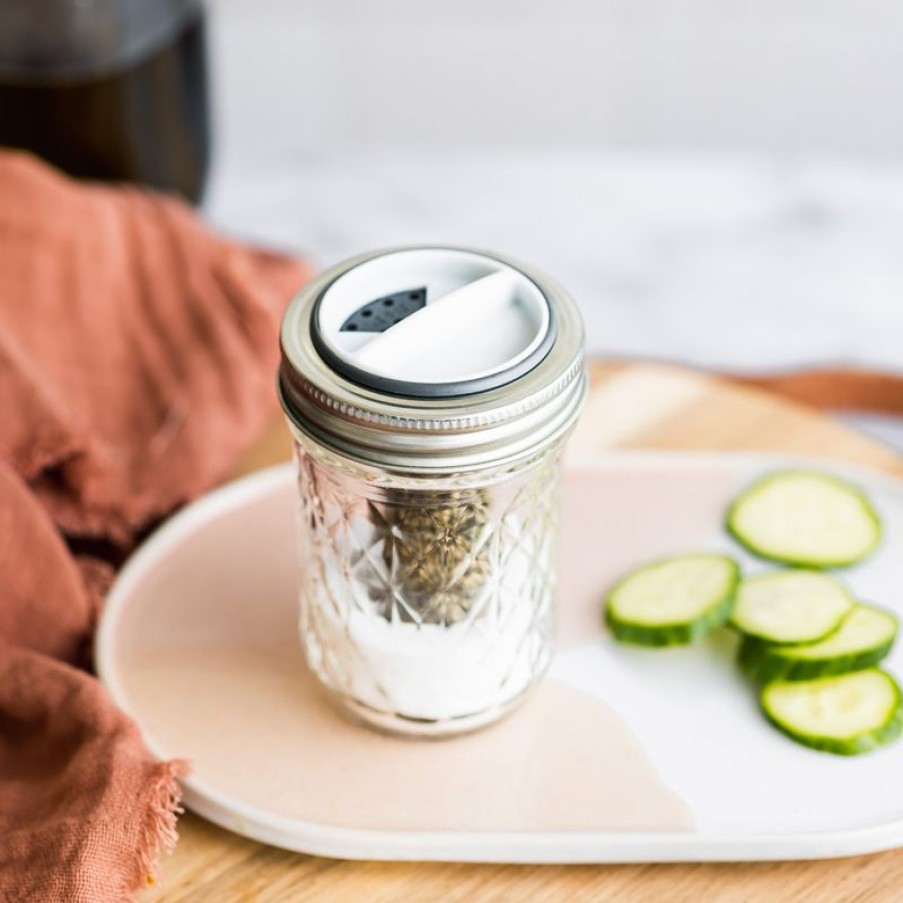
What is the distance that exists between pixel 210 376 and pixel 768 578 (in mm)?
543

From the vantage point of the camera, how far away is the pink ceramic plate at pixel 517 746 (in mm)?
949

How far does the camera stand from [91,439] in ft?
4.01

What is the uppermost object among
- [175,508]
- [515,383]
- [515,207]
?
[515,383]

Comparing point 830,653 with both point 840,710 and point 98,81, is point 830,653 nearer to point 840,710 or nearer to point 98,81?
point 840,710

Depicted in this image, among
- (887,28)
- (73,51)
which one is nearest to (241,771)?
(73,51)

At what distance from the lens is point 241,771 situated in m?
1.00

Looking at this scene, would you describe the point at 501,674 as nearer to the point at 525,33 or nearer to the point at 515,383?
the point at 515,383

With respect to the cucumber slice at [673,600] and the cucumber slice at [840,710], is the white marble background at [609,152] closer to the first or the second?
the cucumber slice at [673,600]

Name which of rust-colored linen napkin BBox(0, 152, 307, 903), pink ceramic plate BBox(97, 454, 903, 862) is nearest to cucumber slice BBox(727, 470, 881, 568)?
pink ceramic plate BBox(97, 454, 903, 862)

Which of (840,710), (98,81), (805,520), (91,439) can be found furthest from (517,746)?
(98,81)

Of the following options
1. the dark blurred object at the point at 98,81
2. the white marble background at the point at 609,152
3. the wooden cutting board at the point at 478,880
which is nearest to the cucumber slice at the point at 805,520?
the wooden cutting board at the point at 478,880

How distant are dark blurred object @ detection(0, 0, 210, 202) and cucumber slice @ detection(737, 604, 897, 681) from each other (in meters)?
0.94

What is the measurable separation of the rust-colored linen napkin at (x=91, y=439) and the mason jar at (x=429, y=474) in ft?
0.51

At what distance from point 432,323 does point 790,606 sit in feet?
1.22
